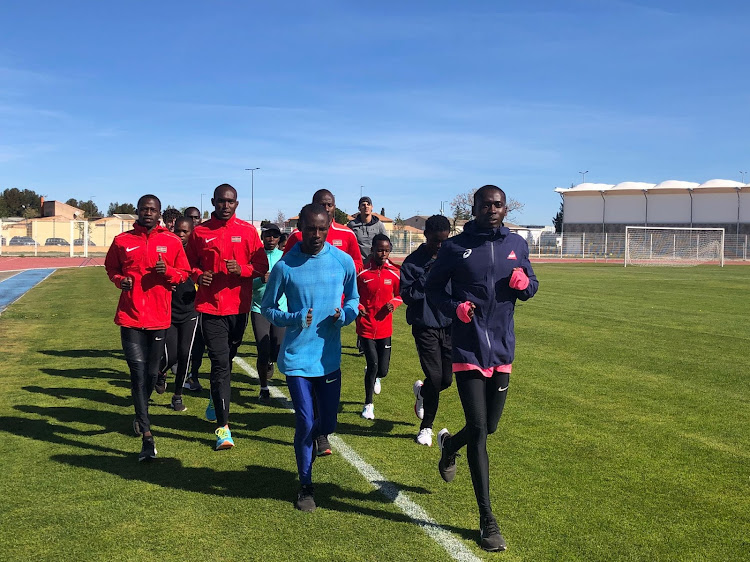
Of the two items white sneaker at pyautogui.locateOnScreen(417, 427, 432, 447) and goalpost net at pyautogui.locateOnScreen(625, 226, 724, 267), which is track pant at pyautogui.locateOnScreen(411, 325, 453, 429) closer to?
white sneaker at pyautogui.locateOnScreen(417, 427, 432, 447)

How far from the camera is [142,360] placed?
5984 mm

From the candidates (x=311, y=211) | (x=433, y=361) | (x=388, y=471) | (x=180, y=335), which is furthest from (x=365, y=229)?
(x=311, y=211)

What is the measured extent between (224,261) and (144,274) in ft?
2.34

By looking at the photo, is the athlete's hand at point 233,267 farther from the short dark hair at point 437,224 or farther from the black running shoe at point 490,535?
the black running shoe at point 490,535

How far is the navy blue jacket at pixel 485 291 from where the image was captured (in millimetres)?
4297

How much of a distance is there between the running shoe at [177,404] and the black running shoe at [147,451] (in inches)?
69.0

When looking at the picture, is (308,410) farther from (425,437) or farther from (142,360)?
(142,360)

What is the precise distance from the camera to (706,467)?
18.2ft

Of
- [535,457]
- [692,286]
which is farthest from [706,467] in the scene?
[692,286]

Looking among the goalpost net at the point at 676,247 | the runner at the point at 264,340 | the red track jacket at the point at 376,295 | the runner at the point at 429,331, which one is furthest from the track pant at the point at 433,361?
the goalpost net at the point at 676,247

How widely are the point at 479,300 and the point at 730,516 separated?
2311 millimetres

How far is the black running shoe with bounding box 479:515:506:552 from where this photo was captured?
3998 mm

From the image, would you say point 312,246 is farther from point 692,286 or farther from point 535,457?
point 692,286

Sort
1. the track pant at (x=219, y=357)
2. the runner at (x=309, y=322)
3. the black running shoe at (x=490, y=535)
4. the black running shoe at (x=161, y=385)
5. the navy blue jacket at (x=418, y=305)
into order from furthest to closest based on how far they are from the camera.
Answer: the black running shoe at (x=161, y=385), the navy blue jacket at (x=418, y=305), the track pant at (x=219, y=357), the runner at (x=309, y=322), the black running shoe at (x=490, y=535)
